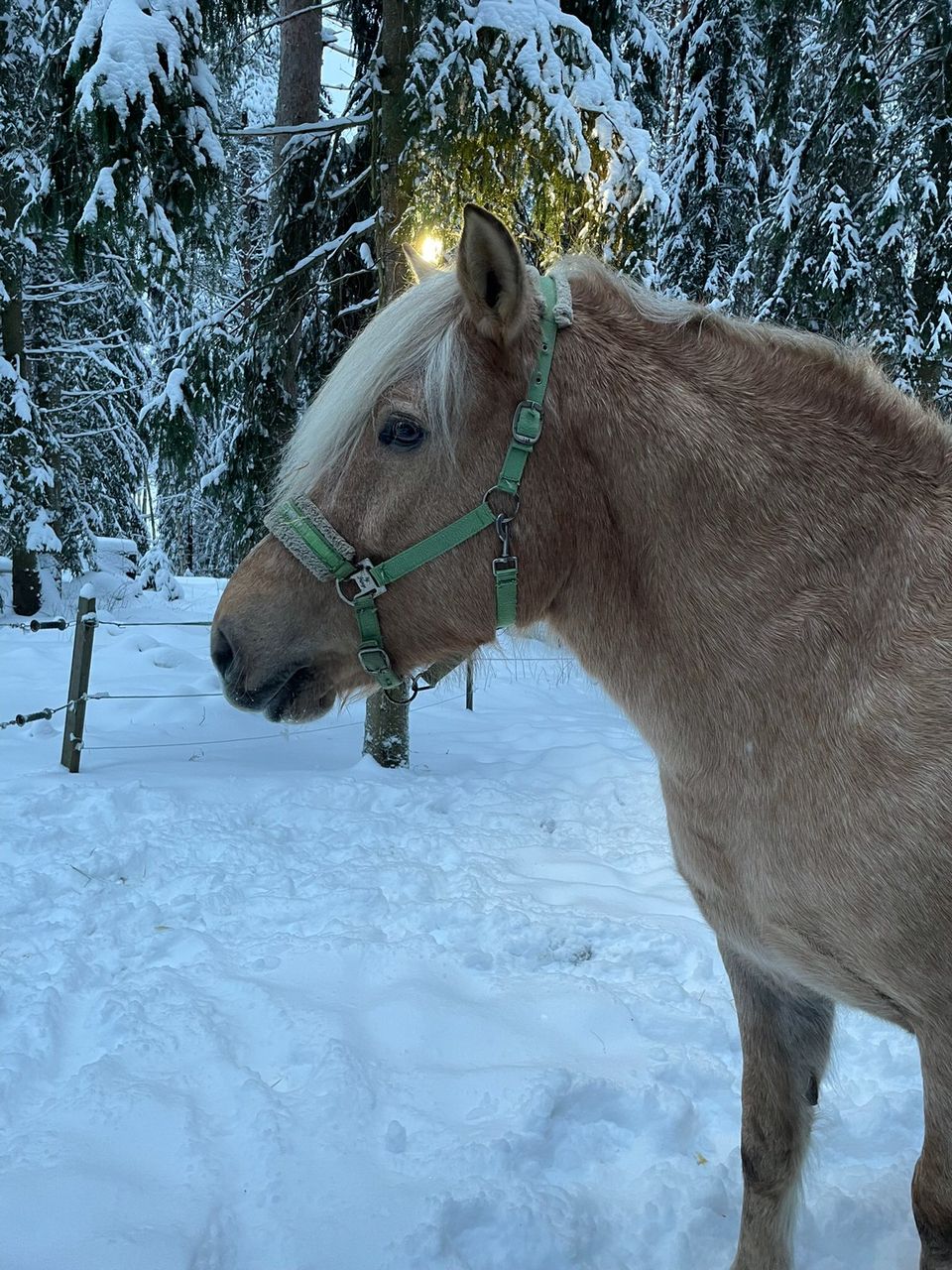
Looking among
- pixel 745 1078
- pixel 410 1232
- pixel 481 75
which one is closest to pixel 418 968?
pixel 410 1232

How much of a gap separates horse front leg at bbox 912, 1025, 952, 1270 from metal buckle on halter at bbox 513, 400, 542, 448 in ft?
4.22

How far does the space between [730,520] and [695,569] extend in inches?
4.6

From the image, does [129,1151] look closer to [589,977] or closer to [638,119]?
[589,977]

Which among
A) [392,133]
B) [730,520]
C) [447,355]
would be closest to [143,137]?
[392,133]

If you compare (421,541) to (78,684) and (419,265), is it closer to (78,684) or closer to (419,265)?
(419,265)

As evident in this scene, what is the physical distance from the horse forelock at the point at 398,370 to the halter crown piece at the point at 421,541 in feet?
0.33

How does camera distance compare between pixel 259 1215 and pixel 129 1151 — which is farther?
pixel 129 1151

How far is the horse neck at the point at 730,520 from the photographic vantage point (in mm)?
1514

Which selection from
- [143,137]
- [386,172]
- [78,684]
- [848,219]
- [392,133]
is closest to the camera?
[143,137]

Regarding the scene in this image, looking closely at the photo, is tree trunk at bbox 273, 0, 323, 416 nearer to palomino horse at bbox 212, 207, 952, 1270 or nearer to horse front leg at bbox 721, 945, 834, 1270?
palomino horse at bbox 212, 207, 952, 1270

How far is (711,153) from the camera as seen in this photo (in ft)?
36.7

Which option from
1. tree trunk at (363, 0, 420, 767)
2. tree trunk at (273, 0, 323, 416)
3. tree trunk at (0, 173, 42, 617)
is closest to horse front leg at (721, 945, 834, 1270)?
tree trunk at (363, 0, 420, 767)

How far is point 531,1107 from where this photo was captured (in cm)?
246

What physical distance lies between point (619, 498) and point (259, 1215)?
2.01 m
